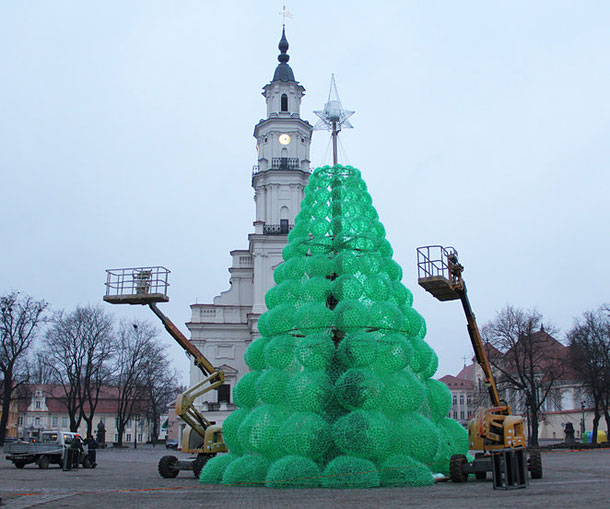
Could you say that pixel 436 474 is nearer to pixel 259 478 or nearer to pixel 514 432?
pixel 514 432

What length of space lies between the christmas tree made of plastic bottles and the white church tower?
33398mm

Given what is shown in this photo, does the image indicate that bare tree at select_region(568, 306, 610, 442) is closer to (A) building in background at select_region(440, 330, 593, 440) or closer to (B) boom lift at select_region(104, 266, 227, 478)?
(A) building in background at select_region(440, 330, 593, 440)

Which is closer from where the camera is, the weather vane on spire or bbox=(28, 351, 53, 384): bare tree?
the weather vane on spire

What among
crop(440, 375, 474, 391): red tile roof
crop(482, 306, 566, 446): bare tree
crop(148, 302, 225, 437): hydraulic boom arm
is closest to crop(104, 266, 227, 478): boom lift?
crop(148, 302, 225, 437): hydraulic boom arm

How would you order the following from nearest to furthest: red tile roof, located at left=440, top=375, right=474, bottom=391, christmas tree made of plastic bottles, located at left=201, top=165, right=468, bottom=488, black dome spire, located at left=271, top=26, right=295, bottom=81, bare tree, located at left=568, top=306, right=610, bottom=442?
christmas tree made of plastic bottles, located at left=201, top=165, right=468, bottom=488
bare tree, located at left=568, top=306, right=610, bottom=442
black dome spire, located at left=271, top=26, right=295, bottom=81
red tile roof, located at left=440, top=375, right=474, bottom=391

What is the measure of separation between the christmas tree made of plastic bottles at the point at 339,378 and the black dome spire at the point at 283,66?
140 ft

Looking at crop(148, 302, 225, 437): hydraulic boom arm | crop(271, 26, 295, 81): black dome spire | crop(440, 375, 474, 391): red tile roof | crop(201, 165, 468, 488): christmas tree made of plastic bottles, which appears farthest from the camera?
crop(440, 375, 474, 391): red tile roof

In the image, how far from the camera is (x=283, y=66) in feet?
196

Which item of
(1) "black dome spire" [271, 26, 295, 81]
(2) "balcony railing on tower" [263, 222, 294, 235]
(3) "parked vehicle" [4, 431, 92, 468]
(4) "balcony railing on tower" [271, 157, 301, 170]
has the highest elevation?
(1) "black dome spire" [271, 26, 295, 81]

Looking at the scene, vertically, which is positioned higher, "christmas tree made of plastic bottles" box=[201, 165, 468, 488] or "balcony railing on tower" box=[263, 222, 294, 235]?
"balcony railing on tower" box=[263, 222, 294, 235]

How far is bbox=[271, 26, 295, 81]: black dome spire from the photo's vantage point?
193 ft

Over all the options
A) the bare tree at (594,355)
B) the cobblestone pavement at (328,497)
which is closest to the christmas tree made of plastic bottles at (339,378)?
the cobblestone pavement at (328,497)

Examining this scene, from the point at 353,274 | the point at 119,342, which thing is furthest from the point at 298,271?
the point at 119,342

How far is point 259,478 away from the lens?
51.0 ft
